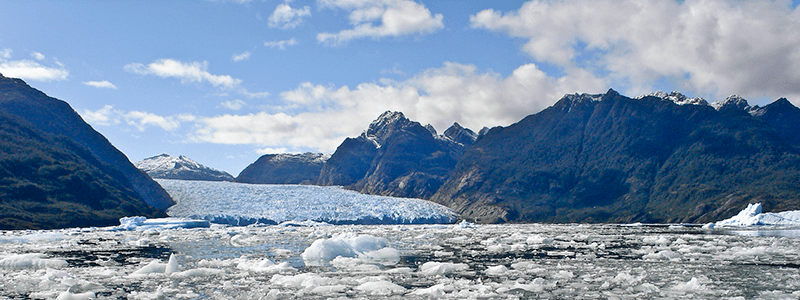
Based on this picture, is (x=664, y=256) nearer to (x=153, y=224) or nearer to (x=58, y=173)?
(x=153, y=224)

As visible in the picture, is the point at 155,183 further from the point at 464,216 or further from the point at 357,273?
the point at 357,273

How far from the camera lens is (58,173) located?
11800 cm

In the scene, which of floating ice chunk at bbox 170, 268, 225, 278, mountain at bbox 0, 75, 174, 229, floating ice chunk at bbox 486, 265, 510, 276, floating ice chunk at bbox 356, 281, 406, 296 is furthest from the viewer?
mountain at bbox 0, 75, 174, 229

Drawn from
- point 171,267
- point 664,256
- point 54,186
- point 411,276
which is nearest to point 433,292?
point 411,276

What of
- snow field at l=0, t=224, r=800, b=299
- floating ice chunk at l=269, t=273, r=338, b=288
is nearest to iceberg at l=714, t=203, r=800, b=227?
snow field at l=0, t=224, r=800, b=299

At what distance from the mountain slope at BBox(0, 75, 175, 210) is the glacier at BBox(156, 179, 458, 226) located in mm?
8573

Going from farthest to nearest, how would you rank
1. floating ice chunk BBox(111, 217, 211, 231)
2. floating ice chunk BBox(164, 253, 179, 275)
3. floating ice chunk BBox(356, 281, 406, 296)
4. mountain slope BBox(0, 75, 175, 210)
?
1. mountain slope BBox(0, 75, 175, 210)
2. floating ice chunk BBox(111, 217, 211, 231)
3. floating ice chunk BBox(164, 253, 179, 275)
4. floating ice chunk BBox(356, 281, 406, 296)

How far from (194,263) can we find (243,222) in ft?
259

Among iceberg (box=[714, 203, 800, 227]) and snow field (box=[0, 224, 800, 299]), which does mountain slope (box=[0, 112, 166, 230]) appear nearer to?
snow field (box=[0, 224, 800, 299])

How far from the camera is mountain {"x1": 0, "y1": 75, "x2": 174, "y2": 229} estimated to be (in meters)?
99.9

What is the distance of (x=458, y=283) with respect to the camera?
67.9ft

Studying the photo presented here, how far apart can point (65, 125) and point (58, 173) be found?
48.1 m

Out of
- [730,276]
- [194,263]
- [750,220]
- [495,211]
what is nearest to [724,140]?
[495,211]

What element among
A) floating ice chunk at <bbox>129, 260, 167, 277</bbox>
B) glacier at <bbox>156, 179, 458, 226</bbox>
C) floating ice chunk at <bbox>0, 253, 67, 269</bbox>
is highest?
glacier at <bbox>156, 179, 458, 226</bbox>
